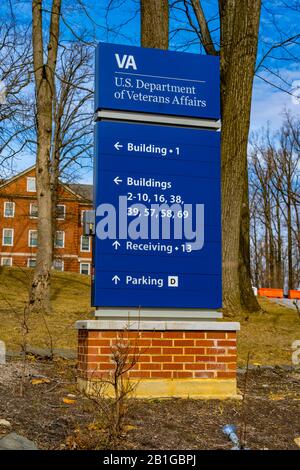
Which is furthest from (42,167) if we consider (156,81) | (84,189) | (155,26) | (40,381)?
(84,189)

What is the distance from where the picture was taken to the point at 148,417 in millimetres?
5465

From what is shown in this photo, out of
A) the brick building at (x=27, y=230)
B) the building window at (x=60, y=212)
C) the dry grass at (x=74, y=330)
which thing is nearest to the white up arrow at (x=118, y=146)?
the dry grass at (x=74, y=330)

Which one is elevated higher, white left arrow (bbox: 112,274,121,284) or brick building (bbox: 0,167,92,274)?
brick building (bbox: 0,167,92,274)

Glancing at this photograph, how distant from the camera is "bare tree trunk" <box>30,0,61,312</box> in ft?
48.8

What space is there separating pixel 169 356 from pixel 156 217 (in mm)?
1421

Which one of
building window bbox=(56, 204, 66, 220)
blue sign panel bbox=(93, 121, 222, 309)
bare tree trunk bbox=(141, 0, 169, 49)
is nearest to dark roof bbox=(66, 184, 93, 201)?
building window bbox=(56, 204, 66, 220)

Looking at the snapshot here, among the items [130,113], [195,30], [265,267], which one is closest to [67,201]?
[265,267]

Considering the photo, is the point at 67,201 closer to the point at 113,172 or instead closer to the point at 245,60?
the point at 245,60

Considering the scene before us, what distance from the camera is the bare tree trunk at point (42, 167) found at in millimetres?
14867

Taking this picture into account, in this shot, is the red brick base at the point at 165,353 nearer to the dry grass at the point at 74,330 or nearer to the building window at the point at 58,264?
the dry grass at the point at 74,330

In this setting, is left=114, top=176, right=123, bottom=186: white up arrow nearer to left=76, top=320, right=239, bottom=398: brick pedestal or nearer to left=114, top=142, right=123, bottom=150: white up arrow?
left=114, top=142, right=123, bottom=150: white up arrow

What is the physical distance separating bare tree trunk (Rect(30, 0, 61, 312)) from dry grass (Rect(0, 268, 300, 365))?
48 cm

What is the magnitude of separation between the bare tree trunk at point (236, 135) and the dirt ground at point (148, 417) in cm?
659

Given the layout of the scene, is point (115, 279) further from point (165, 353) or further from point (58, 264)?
point (58, 264)
